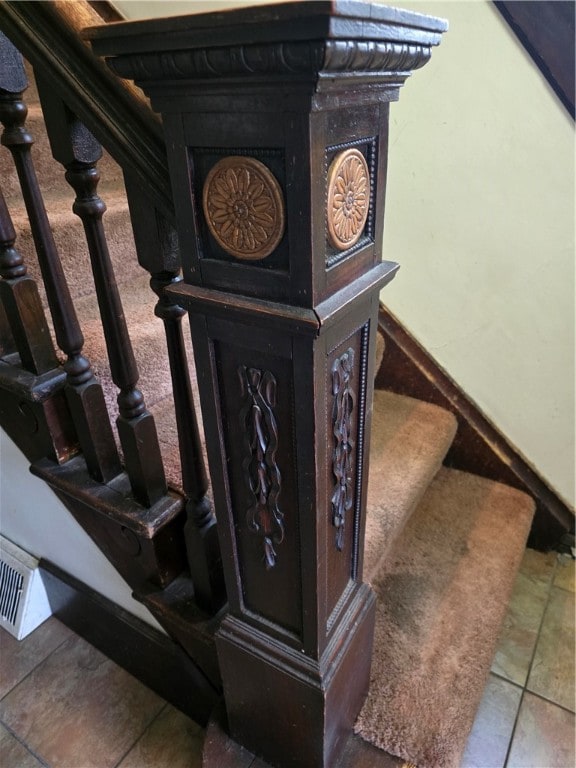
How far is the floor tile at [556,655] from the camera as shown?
122 centimetres

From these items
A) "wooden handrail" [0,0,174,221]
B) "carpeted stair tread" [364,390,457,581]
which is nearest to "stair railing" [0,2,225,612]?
"wooden handrail" [0,0,174,221]

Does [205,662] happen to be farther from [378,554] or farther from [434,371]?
[434,371]

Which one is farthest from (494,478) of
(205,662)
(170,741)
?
(170,741)

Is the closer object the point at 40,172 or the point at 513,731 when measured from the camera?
the point at 513,731

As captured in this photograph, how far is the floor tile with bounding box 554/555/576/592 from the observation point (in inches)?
58.1

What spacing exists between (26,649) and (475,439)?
1361mm

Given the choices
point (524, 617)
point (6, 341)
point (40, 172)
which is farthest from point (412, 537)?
point (40, 172)

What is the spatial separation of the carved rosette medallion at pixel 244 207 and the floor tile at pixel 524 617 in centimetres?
119

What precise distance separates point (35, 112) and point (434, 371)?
1.37 m

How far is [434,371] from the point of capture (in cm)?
157

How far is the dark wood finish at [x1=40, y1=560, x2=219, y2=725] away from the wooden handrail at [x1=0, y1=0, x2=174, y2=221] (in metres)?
0.95

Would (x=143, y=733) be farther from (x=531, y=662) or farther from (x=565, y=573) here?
(x=565, y=573)

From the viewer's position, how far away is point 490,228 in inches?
52.6

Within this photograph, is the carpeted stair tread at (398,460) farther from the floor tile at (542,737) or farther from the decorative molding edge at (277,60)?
the decorative molding edge at (277,60)
